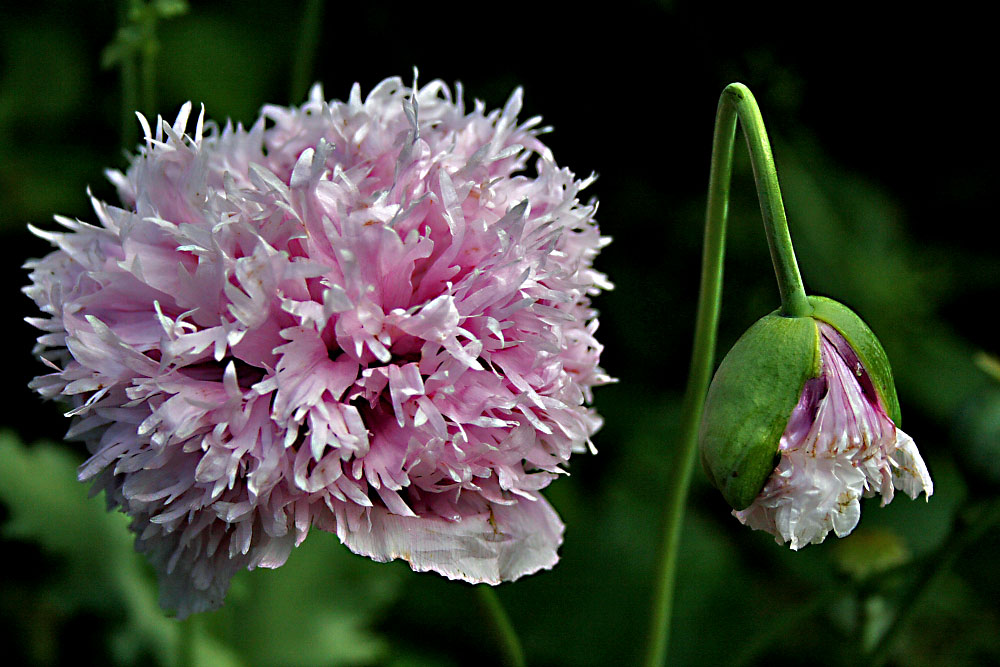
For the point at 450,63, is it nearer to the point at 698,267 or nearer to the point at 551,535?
the point at 698,267

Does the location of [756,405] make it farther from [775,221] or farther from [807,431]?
[775,221]

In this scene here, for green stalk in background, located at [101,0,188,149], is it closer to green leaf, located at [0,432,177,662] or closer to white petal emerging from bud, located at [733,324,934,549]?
green leaf, located at [0,432,177,662]

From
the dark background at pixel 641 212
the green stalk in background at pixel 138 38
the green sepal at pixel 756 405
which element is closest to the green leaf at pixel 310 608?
the dark background at pixel 641 212

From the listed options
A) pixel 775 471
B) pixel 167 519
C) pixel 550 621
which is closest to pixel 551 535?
pixel 775 471

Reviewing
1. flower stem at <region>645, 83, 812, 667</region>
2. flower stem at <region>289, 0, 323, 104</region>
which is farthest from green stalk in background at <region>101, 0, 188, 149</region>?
flower stem at <region>645, 83, 812, 667</region>

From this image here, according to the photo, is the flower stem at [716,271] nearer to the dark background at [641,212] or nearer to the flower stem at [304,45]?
the flower stem at [304,45]

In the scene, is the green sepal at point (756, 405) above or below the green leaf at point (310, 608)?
above
